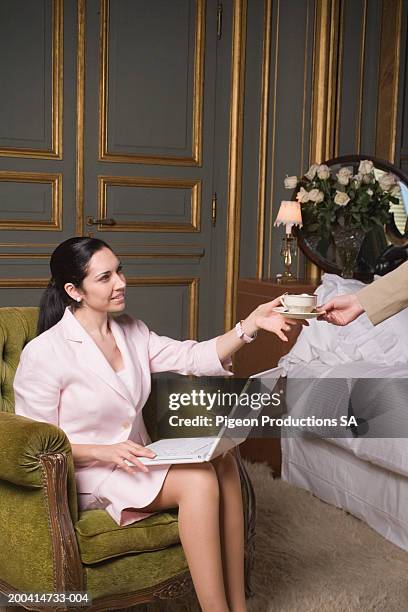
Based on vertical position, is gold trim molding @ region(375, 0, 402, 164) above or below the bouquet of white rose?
above

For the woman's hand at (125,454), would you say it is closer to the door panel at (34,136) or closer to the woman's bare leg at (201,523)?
the woman's bare leg at (201,523)

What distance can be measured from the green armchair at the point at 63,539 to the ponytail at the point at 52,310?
0.44 m

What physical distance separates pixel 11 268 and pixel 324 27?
2475 mm

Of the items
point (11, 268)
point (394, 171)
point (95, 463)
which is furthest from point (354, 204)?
point (95, 463)

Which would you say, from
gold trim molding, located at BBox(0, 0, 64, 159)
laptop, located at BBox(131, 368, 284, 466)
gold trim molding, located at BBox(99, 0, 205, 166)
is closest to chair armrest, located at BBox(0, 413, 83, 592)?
laptop, located at BBox(131, 368, 284, 466)

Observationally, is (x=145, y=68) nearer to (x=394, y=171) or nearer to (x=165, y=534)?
(x=394, y=171)

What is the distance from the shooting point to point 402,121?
17.2 feet

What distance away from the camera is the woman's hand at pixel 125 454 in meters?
2.24

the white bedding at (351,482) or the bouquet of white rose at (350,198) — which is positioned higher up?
the bouquet of white rose at (350,198)

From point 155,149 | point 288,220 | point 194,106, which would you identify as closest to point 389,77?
point 194,106

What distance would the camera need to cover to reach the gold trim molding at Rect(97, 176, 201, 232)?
479cm

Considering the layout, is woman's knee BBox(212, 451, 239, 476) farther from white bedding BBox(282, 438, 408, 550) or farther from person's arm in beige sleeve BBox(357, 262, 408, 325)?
white bedding BBox(282, 438, 408, 550)

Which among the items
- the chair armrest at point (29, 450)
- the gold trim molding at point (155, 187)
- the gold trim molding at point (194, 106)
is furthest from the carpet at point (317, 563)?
the gold trim molding at point (194, 106)

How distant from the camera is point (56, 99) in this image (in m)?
4.59
